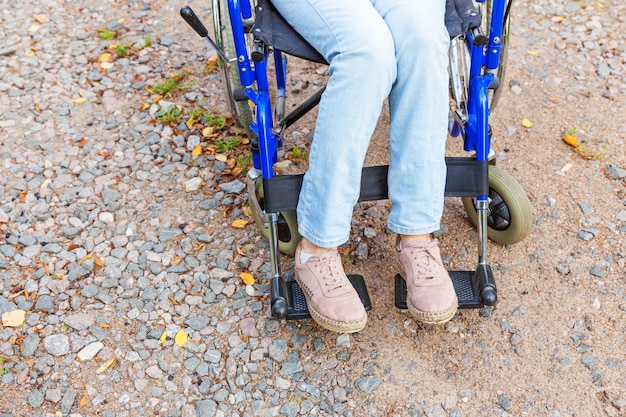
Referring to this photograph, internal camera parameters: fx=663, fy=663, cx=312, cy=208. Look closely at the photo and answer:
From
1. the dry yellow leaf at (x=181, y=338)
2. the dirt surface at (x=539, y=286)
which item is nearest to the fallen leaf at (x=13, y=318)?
the dry yellow leaf at (x=181, y=338)

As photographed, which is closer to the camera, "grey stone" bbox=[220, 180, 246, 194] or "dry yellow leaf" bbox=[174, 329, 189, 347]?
"dry yellow leaf" bbox=[174, 329, 189, 347]

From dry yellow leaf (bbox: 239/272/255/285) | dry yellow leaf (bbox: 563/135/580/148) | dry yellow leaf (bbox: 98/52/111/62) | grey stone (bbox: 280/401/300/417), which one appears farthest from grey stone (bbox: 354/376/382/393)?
dry yellow leaf (bbox: 98/52/111/62)

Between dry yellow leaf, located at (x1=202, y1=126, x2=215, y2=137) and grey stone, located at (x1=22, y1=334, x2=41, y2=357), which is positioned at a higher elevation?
dry yellow leaf, located at (x1=202, y1=126, x2=215, y2=137)

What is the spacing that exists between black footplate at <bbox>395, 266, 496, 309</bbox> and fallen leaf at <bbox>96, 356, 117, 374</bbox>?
876mm

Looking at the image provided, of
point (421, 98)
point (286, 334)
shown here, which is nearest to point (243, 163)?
point (286, 334)

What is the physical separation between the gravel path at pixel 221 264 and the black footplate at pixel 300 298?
0.47 feet

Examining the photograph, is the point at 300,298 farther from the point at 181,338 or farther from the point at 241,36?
the point at 241,36

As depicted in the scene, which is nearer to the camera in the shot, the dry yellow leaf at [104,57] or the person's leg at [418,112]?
the person's leg at [418,112]

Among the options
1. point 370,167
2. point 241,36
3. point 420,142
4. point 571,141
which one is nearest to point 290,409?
point 370,167

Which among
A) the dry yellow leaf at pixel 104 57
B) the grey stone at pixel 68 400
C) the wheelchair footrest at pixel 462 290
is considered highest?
the dry yellow leaf at pixel 104 57

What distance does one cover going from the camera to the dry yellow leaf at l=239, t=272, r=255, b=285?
2.25m

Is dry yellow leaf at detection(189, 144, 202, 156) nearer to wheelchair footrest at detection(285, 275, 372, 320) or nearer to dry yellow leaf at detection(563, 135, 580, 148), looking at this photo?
wheelchair footrest at detection(285, 275, 372, 320)

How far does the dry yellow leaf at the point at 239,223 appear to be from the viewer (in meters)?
2.44

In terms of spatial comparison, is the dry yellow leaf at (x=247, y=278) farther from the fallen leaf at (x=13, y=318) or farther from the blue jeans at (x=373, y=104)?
the fallen leaf at (x=13, y=318)
